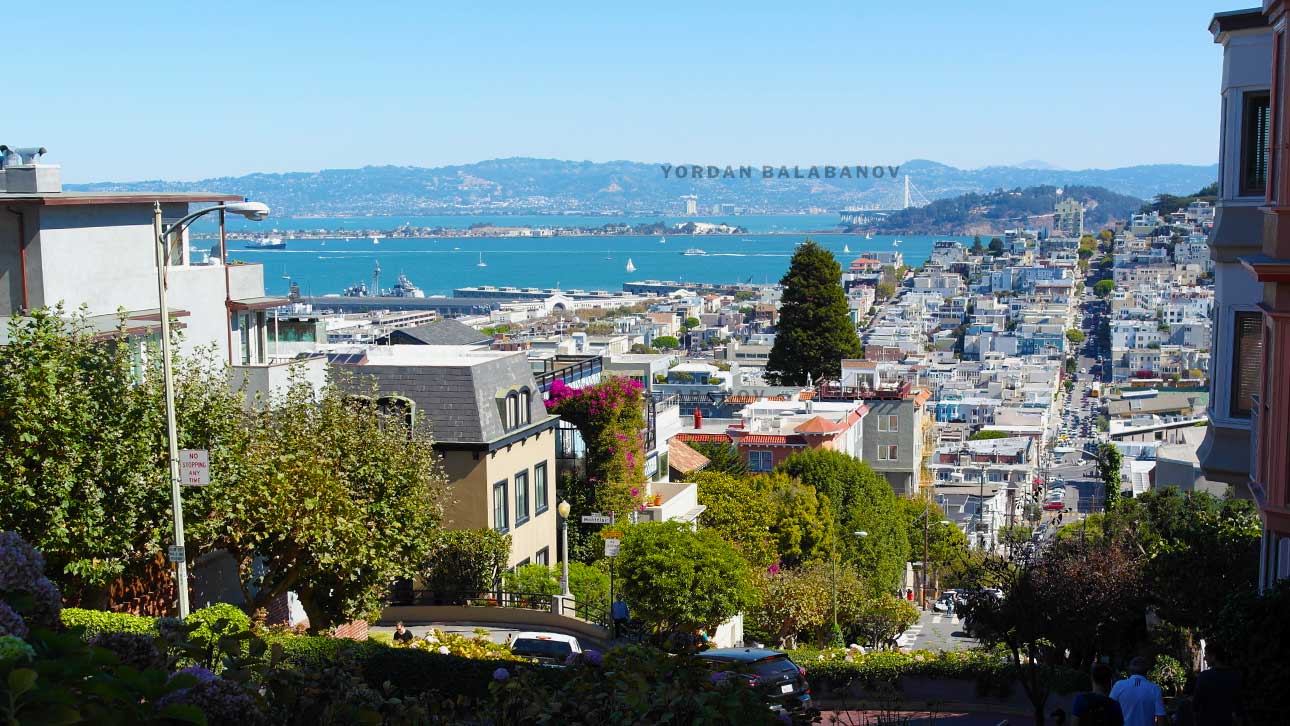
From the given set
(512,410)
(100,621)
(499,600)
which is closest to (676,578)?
(499,600)

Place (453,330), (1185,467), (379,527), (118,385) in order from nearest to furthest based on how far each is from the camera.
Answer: (118,385), (379,527), (453,330), (1185,467)

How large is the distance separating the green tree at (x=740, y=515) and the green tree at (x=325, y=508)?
19.7 meters

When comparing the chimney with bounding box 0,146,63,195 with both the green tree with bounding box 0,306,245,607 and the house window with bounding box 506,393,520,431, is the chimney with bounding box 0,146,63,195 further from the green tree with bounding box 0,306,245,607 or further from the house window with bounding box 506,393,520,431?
the house window with bounding box 506,393,520,431

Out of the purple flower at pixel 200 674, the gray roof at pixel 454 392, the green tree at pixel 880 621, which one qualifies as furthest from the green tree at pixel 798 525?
the purple flower at pixel 200 674

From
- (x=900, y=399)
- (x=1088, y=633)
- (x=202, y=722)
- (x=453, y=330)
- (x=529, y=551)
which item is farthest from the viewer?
(x=900, y=399)

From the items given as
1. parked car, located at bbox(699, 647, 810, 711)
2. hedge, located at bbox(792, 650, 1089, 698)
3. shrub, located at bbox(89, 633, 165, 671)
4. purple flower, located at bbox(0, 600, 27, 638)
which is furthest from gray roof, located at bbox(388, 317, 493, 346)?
purple flower, located at bbox(0, 600, 27, 638)

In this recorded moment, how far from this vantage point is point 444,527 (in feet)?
95.1

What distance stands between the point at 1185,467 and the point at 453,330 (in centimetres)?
2982

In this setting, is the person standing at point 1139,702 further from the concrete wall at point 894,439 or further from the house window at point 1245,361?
the concrete wall at point 894,439

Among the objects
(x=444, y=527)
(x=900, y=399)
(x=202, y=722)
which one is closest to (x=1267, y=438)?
(x=202, y=722)

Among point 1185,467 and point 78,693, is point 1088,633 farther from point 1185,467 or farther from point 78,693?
point 1185,467

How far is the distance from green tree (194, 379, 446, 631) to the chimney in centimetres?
501

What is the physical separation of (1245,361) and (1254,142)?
2.15 metres

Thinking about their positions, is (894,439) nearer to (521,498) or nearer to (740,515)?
(740,515)
